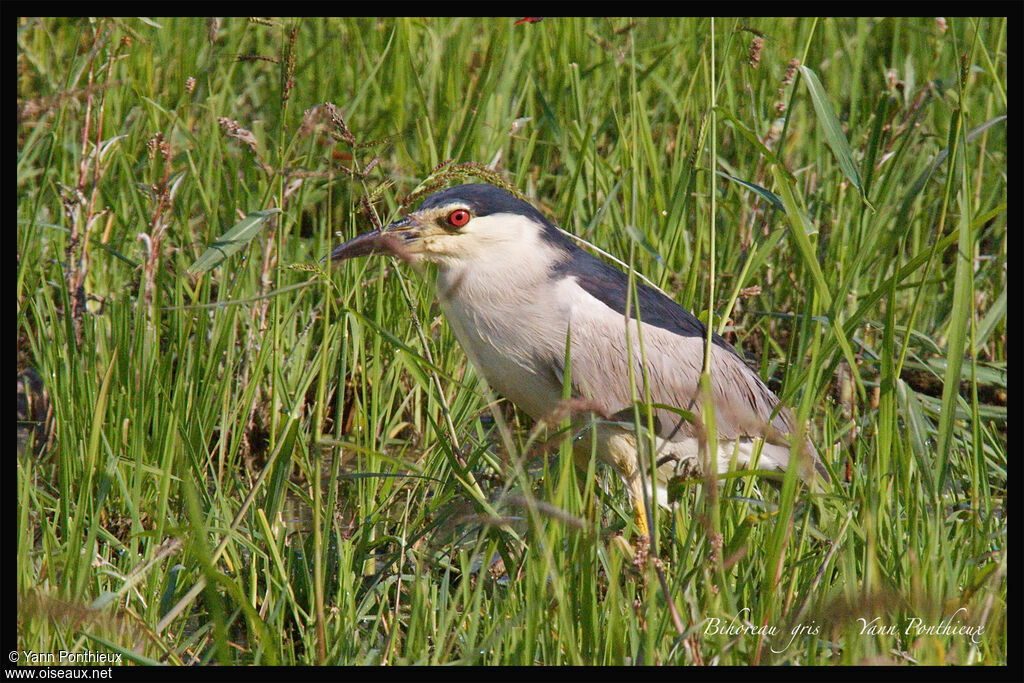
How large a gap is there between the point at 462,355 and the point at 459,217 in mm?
889

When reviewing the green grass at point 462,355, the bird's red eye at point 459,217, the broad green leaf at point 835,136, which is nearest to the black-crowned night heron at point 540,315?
the bird's red eye at point 459,217

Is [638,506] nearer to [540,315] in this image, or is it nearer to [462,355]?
[540,315]

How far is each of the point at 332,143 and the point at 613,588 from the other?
1.03 m

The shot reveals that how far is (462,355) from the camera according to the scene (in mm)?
3850

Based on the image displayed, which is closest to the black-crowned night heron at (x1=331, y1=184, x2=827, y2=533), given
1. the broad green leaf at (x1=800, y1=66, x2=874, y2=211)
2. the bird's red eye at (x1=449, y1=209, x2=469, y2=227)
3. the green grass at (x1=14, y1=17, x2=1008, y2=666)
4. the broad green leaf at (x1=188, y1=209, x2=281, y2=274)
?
the bird's red eye at (x1=449, y1=209, x2=469, y2=227)

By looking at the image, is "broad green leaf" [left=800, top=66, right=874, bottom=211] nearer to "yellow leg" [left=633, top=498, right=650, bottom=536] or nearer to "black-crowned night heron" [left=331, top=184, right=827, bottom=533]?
"black-crowned night heron" [left=331, top=184, right=827, bottom=533]

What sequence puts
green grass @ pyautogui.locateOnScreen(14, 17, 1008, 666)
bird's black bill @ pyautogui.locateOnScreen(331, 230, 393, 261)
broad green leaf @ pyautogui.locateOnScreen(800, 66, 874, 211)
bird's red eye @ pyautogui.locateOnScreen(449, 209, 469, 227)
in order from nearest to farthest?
green grass @ pyautogui.locateOnScreen(14, 17, 1008, 666) → broad green leaf @ pyautogui.locateOnScreen(800, 66, 874, 211) → bird's black bill @ pyautogui.locateOnScreen(331, 230, 393, 261) → bird's red eye @ pyautogui.locateOnScreen(449, 209, 469, 227)

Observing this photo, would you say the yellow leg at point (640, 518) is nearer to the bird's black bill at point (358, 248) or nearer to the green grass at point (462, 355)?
the green grass at point (462, 355)

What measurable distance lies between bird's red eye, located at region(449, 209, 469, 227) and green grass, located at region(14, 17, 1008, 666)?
304 mm

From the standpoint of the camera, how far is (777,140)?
419cm

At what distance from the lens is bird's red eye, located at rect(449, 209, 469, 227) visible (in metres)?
3.05

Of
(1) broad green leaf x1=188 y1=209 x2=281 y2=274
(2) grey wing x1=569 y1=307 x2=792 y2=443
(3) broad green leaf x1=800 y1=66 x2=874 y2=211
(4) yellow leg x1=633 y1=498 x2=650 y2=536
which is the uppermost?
(3) broad green leaf x1=800 y1=66 x2=874 y2=211

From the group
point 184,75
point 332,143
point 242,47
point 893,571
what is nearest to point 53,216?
point 184,75

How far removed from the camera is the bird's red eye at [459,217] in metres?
3.05
